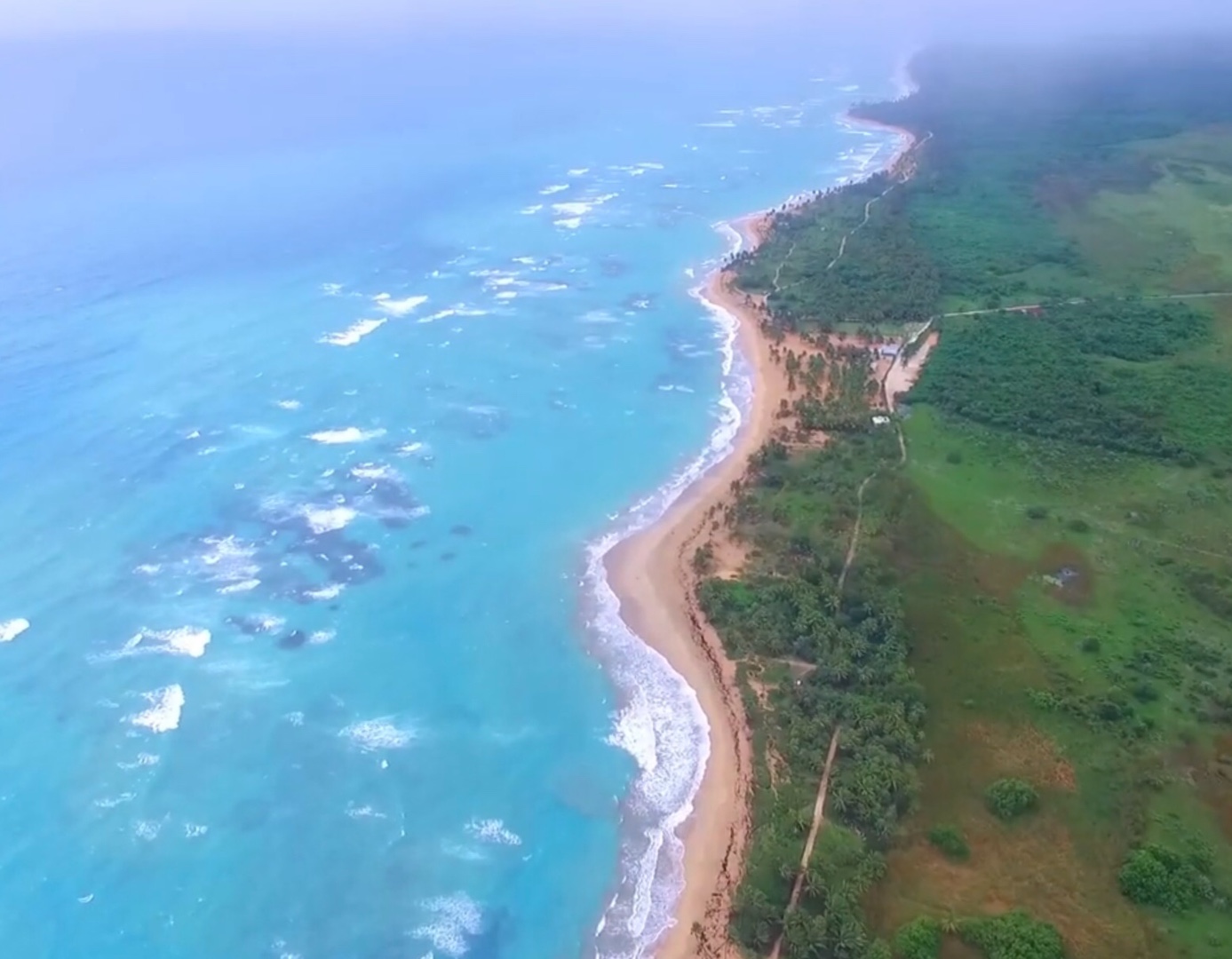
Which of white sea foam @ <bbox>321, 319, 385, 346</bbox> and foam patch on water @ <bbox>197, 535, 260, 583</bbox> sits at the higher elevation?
white sea foam @ <bbox>321, 319, 385, 346</bbox>

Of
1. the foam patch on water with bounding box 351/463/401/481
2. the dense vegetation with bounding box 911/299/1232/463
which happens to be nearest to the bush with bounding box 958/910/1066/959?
the dense vegetation with bounding box 911/299/1232/463

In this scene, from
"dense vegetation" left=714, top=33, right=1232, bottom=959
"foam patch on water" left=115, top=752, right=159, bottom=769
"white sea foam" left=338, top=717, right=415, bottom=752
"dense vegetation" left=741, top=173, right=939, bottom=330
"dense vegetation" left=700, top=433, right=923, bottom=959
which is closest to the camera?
"dense vegetation" left=700, top=433, right=923, bottom=959

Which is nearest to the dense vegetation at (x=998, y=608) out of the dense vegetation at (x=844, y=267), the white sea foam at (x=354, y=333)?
the dense vegetation at (x=844, y=267)

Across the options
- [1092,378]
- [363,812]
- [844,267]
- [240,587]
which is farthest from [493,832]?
[844,267]

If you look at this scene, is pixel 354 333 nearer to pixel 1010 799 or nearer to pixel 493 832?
pixel 493 832

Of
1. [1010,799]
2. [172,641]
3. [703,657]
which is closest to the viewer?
[1010,799]

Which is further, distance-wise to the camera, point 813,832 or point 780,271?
point 780,271

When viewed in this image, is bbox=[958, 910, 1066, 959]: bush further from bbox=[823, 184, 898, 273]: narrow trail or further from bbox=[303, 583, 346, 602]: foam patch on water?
bbox=[823, 184, 898, 273]: narrow trail
